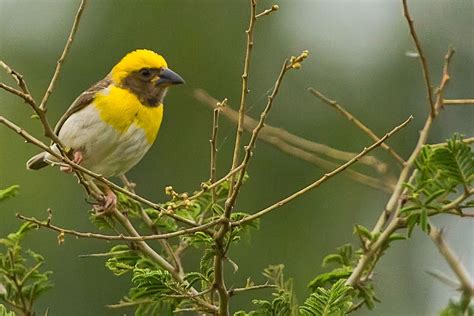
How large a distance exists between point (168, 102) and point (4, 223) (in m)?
3.03

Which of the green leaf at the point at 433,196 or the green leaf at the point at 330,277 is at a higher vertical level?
the green leaf at the point at 433,196

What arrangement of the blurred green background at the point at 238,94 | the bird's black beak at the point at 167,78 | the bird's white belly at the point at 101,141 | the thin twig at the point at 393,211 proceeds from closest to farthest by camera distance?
the thin twig at the point at 393,211, the bird's white belly at the point at 101,141, the bird's black beak at the point at 167,78, the blurred green background at the point at 238,94

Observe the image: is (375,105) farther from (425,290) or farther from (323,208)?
(425,290)

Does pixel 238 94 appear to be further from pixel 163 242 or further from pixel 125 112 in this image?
pixel 163 242

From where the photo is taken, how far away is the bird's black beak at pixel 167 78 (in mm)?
4312

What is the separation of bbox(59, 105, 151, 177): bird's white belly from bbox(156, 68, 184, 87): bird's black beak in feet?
0.89

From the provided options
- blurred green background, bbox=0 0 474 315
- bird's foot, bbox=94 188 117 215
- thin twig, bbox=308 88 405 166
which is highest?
thin twig, bbox=308 88 405 166

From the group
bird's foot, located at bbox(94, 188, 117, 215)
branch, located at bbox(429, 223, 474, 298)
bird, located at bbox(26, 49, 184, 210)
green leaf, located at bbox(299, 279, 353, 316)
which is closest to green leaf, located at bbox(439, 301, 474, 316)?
branch, located at bbox(429, 223, 474, 298)

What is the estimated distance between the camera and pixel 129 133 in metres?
4.12

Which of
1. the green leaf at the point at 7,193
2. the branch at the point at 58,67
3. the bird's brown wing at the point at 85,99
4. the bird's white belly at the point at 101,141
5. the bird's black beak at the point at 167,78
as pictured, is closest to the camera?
the branch at the point at 58,67

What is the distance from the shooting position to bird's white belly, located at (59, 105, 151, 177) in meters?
4.09

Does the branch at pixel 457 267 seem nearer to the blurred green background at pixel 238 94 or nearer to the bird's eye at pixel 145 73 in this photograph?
the bird's eye at pixel 145 73

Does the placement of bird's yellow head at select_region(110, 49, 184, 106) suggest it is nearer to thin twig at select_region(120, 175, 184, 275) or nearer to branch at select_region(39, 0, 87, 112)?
thin twig at select_region(120, 175, 184, 275)

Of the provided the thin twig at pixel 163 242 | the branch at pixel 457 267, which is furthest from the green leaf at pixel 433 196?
the thin twig at pixel 163 242
